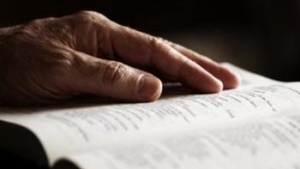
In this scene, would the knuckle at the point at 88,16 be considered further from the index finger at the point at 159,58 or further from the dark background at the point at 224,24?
the dark background at the point at 224,24

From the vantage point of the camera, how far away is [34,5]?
1089mm

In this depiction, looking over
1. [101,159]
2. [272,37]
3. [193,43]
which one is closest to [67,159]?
[101,159]

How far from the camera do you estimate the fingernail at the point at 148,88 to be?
27.1 inches

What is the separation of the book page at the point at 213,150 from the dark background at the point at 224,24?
1.97 ft

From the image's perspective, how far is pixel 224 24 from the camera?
1.25m

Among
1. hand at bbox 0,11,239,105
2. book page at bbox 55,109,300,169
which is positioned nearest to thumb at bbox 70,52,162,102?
hand at bbox 0,11,239,105

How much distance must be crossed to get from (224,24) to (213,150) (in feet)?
2.46

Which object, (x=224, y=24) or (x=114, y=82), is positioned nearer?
(x=114, y=82)

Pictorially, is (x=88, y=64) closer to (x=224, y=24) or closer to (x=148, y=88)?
(x=148, y=88)

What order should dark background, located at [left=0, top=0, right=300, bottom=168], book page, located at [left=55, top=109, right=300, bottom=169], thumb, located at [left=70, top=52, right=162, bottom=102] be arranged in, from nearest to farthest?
book page, located at [left=55, top=109, right=300, bottom=169], thumb, located at [left=70, top=52, right=162, bottom=102], dark background, located at [left=0, top=0, right=300, bottom=168]

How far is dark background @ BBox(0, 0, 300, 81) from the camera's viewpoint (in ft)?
3.80

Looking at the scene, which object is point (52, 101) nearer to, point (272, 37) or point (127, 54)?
point (127, 54)

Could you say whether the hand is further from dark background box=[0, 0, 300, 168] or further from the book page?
dark background box=[0, 0, 300, 168]

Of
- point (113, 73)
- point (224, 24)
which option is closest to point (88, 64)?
point (113, 73)
